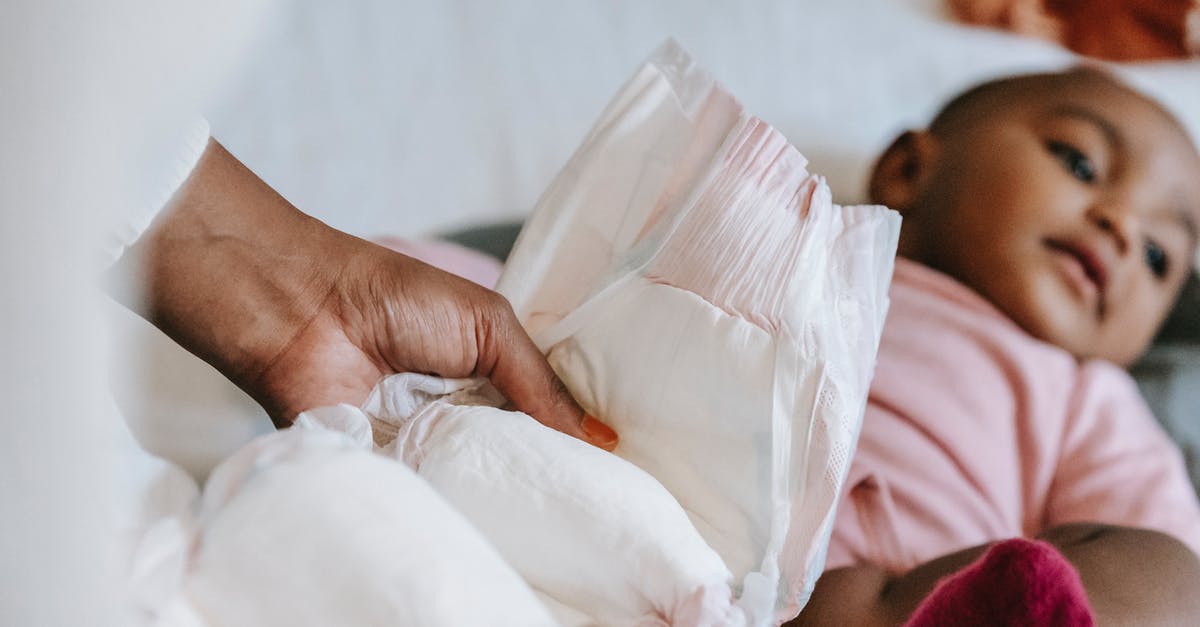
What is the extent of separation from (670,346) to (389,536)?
229 millimetres

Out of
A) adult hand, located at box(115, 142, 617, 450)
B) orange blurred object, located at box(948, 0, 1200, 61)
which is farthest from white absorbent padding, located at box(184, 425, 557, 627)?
orange blurred object, located at box(948, 0, 1200, 61)

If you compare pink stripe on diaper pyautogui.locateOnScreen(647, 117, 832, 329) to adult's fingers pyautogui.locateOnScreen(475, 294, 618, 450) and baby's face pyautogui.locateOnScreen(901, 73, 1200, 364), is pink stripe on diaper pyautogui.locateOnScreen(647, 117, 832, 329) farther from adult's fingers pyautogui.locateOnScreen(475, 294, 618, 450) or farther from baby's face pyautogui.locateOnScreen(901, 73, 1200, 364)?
baby's face pyautogui.locateOnScreen(901, 73, 1200, 364)

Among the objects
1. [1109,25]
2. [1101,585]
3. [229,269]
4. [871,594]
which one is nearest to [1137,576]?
[1101,585]

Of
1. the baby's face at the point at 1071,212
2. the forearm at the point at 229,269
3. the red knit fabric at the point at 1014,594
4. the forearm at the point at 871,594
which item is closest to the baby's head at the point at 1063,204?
the baby's face at the point at 1071,212

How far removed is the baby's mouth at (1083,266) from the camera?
3.10ft

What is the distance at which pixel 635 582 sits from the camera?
0.43m

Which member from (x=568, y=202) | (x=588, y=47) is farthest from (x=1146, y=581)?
(x=588, y=47)

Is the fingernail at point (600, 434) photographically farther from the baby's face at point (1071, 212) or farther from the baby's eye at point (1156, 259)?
the baby's eye at point (1156, 259)

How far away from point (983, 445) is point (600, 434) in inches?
18.2

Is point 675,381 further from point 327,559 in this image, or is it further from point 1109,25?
point 1109,25

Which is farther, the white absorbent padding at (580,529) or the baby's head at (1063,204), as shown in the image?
the baby's head at (1063,204)

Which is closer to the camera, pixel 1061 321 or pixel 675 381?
pixel 675 381

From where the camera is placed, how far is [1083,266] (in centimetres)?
96

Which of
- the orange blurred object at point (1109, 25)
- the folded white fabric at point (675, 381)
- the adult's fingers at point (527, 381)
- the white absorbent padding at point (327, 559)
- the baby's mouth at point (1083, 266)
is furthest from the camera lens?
the orange blurred object at point (1109, 25)
